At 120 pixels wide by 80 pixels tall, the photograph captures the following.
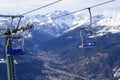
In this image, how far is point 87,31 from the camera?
86.2 metres

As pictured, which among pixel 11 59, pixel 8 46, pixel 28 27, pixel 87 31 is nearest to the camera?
pixel 28 27

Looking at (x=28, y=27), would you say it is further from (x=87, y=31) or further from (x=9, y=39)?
(x=87, y=31)

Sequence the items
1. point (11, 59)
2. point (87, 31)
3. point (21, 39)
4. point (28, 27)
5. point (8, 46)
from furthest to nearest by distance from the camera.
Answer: point (87, 31) < point (11, 59) < point (8, 46) < point (21, 39) < point (28, 27)

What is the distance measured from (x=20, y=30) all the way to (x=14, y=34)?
2887mm

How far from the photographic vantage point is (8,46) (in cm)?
7131

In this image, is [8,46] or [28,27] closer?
[28,27]

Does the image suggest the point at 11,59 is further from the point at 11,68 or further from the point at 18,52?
the point at 18,52

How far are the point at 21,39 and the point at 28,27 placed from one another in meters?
4.58

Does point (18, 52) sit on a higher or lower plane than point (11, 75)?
higher

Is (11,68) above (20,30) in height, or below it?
below

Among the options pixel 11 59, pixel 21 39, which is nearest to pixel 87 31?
pixel 11 59

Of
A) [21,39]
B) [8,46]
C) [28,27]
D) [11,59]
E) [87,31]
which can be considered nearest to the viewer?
[28,27]

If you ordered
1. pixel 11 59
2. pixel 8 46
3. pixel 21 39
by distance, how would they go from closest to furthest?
1. pixel 21 39
2. pixel 8 46
3. pixel 11 59

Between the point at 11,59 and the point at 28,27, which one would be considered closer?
the point at 28,27
